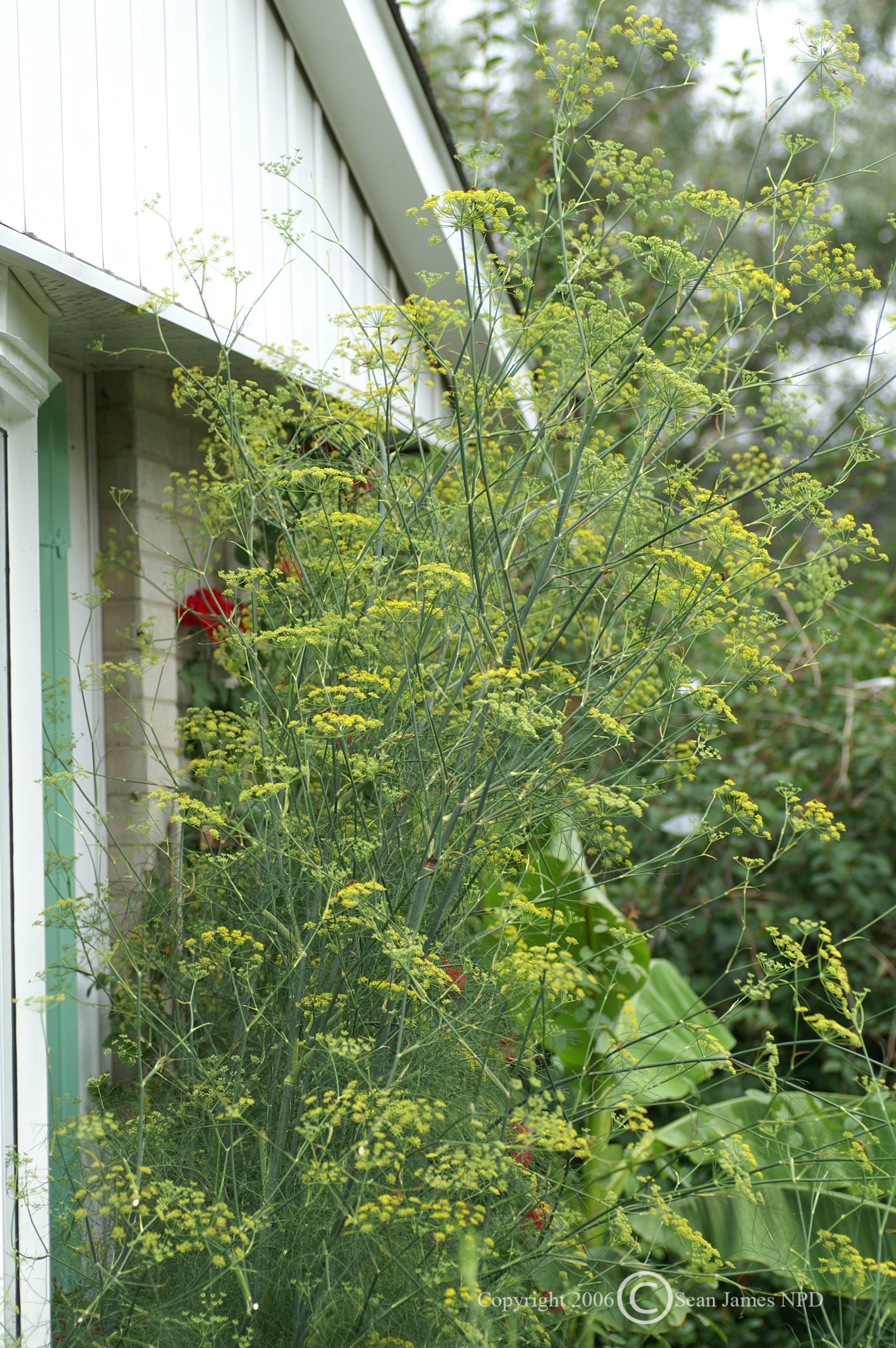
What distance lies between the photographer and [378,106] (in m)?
4.21

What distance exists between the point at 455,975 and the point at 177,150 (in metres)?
2.82

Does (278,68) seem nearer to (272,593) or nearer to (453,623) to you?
(272,593)

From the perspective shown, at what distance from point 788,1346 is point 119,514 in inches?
A: 169

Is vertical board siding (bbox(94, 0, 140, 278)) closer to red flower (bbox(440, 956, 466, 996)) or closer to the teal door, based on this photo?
the teal door

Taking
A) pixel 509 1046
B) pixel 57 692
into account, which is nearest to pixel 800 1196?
pixel 509 1046

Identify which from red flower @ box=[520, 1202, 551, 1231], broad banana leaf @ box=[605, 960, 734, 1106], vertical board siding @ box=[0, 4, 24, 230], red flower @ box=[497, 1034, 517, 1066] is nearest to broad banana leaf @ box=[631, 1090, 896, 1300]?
broad banana leaf @ box=[605, 960, 734, 1106]

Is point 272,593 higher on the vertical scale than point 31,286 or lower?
lower

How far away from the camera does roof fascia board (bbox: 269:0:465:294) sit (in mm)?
4027

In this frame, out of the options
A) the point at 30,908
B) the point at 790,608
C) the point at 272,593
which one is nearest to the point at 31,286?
the point at 272,593

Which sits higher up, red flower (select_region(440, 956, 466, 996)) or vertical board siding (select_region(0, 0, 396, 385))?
vertical board siding (select_region(0, 0, 396, 385))

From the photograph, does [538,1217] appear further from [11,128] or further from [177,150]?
[177,150]

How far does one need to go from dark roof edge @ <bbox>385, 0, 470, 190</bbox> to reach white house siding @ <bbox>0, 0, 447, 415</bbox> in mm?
450

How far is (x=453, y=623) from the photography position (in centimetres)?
272

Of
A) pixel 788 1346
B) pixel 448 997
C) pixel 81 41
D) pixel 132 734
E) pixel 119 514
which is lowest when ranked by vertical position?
pixel 788 1346
